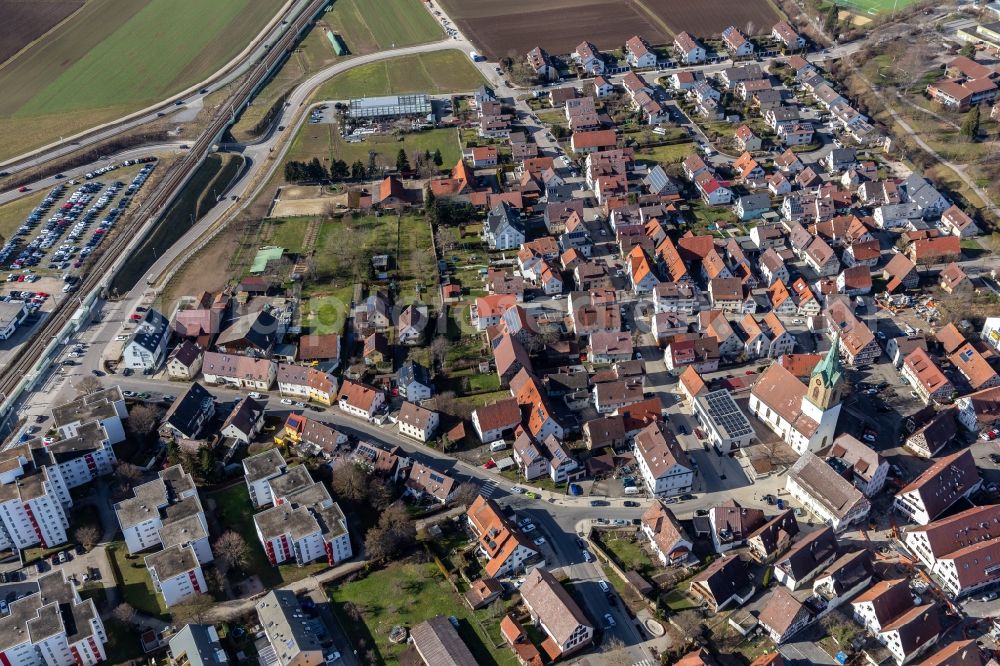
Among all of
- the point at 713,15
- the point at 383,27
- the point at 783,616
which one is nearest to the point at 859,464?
the point at 783,616

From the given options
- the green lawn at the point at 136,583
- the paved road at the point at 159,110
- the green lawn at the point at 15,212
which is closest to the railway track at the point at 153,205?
the paved road at the point at 159,110

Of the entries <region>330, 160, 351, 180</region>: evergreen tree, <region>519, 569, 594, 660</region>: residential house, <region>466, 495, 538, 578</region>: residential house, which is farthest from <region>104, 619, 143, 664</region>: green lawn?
<region>330, 160, 351, 180</region>: evergreen tree

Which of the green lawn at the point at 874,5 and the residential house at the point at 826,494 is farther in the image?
the green lawn at the point at 874,5

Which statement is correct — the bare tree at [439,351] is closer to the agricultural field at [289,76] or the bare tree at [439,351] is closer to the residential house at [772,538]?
the residential house at [772,538]

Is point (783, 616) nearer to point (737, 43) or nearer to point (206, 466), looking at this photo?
point (206, 466)

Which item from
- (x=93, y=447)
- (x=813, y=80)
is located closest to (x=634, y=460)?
(x=93, y=447)

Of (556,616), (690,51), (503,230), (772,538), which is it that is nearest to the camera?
(556,616)
